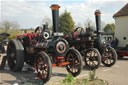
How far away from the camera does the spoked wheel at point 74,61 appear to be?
5824 mm

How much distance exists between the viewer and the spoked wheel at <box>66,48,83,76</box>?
5.82m

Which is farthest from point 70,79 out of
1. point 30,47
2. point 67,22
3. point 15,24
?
point 15,24

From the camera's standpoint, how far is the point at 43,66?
17.6ft

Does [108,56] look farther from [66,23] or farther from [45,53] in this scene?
[66,23]

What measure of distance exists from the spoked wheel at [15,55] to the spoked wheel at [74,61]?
1.79 m

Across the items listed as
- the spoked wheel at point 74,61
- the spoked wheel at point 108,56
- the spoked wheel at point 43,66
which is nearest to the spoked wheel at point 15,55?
the spoked wheel at point 43,66

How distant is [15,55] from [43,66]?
204 cm

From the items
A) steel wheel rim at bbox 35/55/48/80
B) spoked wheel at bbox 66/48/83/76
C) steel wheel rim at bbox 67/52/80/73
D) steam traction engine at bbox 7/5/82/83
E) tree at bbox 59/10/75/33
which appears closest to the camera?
steel wheel rim at bbox 35/55/48/80

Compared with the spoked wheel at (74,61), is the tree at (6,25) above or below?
above

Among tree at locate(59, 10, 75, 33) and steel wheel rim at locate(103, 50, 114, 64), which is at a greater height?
tree at locate(59, 10, 75, 33)

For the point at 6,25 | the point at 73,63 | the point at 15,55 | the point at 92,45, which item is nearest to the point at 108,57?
the point at 92,45

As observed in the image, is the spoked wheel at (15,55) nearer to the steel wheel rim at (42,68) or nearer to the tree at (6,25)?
the steel wheel rim at (42,68)

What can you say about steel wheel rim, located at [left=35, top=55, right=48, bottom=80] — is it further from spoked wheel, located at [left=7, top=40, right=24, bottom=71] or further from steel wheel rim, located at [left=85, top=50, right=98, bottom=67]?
steel wheel rim, located at [left=85, top=50, right=98, bottom=67]

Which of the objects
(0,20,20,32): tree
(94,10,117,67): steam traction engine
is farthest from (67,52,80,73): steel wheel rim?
(0,20,20,32): tree
